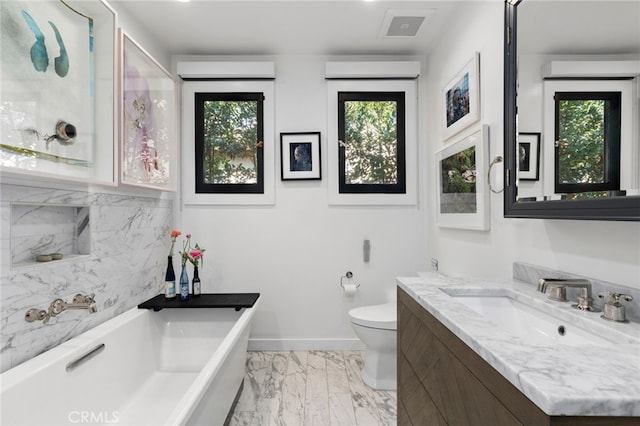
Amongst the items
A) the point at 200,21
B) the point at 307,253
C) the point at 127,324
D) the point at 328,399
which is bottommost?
the point at 328,399

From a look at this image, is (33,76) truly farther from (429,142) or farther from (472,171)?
(429,142)

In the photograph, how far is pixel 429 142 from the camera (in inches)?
105

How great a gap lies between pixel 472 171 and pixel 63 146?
2.17m

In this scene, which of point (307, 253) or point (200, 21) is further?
point (307, 253)

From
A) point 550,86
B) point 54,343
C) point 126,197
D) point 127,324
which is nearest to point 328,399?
point 127,324

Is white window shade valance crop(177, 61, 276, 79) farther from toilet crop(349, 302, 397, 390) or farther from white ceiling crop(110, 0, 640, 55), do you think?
toilet crop(349, 302, 397, 390)

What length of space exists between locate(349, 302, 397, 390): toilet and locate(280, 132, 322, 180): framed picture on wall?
1222 mm

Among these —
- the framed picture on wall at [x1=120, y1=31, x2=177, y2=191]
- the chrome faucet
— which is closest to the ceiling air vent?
the framed picture on wall at [x1=120, y1=31, x2=177, y2=191]

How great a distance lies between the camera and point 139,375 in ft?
6.03

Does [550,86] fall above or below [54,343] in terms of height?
above

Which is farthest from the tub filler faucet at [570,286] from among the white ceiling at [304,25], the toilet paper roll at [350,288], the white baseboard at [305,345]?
the white baseboard at [305,345]

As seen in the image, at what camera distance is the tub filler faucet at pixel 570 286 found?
0.98 meters

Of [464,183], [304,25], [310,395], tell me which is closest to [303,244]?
[310,395]

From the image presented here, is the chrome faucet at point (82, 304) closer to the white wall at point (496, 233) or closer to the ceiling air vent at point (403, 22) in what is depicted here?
the white wall at point (496, 233)
